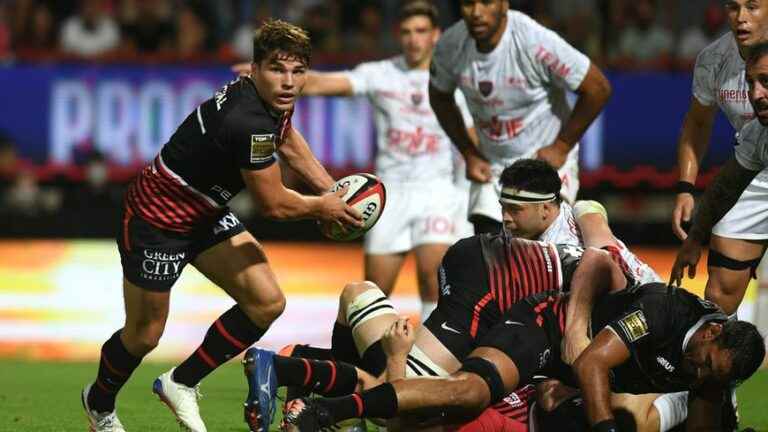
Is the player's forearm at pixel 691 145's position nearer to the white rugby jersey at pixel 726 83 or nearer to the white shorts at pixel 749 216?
the white rugby jersey at pixel 726 83

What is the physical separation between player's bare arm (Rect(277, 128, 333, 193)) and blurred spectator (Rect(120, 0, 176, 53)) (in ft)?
32.8

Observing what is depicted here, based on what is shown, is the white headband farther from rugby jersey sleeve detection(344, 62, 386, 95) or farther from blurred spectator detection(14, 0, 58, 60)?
blurred spectator detection(14, 0, 58, 60)

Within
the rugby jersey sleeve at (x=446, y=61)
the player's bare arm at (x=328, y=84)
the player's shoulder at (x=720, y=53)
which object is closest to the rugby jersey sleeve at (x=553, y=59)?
the rugby jersey sleeve at (x=446, y=61)

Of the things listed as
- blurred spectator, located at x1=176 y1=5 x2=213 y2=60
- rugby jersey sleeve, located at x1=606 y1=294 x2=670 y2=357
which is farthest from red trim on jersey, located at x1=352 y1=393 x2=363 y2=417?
blurred spectator, located at x1=176 y1=5 x2=213 y2=60

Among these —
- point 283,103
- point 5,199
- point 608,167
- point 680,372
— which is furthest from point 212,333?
point 5,199

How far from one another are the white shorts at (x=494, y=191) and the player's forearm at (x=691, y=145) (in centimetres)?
83

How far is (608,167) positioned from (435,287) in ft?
21.8

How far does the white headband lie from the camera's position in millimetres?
6797

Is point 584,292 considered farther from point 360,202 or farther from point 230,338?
point 230,338

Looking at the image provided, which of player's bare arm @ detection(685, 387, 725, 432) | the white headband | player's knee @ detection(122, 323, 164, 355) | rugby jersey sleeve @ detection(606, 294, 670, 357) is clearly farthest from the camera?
the white headband

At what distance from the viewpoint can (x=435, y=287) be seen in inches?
370

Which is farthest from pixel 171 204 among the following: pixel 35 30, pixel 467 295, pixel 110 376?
pixel 35 30

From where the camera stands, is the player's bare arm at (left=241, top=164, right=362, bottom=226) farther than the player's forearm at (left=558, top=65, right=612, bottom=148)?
No

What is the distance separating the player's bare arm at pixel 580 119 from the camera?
8.18m
